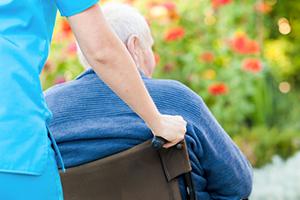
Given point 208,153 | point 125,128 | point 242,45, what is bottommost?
point 242,45

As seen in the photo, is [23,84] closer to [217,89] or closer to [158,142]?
[158,142]

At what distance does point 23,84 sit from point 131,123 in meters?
0.71

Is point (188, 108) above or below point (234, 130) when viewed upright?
above

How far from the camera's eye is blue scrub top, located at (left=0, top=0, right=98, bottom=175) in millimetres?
1928

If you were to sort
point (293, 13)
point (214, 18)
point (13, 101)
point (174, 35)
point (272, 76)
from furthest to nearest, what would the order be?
point (293, 13) < point (272, 76) < point (214, 18) < point (174, 35) < point (13, 101)

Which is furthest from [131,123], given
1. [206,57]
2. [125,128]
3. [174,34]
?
[206,57]

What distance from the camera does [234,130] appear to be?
19.1 feet

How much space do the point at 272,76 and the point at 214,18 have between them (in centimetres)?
88

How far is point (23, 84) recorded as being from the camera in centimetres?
196

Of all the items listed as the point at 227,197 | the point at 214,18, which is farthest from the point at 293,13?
the point at 227,197

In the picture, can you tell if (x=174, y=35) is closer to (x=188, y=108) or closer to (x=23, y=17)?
(x=188, y=108)

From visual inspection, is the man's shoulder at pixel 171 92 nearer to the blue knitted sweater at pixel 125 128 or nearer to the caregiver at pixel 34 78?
the blue knitted sweater at pixel 125 128

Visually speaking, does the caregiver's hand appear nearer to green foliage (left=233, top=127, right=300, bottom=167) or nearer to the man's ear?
the man's ear

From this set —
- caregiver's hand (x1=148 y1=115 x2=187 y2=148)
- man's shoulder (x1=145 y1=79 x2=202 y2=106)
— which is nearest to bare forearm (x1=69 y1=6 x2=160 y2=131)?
caregiver's hand (x1=148 y1=115 x2=187 y2=148)
